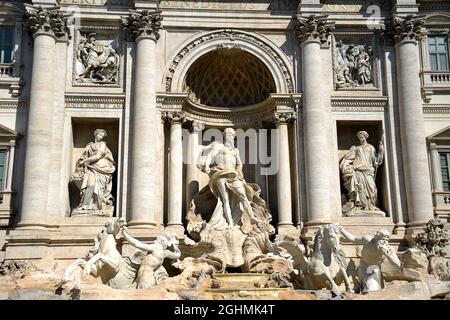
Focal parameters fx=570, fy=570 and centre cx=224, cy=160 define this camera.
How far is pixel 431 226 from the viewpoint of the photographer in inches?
800

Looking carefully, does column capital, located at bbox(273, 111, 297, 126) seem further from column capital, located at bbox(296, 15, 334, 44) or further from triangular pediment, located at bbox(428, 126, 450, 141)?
triangular pediment, located at bbox(428, 126, 450, 141)

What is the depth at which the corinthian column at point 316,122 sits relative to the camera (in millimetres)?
21547

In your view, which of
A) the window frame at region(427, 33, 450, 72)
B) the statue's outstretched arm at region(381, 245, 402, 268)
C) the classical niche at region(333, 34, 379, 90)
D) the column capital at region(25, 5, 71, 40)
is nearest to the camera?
the statue's outstretched arm at region(381, 245, 402, 268)

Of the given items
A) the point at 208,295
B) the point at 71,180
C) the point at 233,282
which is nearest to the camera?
the point at 208,295

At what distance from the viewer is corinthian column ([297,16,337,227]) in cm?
2155

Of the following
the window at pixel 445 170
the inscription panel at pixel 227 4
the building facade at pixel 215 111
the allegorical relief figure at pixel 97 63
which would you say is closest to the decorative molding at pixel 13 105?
the building facade at pixel 215 111

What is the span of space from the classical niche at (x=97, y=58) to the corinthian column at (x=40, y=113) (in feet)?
2.89

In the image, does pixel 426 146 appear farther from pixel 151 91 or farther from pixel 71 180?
pixel 71 180

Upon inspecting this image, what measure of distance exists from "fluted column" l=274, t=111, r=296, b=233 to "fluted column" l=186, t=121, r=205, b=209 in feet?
11.0

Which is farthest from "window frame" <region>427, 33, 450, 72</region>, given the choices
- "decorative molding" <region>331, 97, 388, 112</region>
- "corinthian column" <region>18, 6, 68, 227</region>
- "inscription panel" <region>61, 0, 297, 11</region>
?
"corinthian column" <region>18, 6, 68, 227</region>

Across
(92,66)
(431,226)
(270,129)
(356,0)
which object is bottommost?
(431,226)

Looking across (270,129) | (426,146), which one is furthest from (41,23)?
(426,146)

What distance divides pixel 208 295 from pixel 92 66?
1104 centimetres

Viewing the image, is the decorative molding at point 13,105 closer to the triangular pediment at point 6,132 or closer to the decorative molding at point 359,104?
the triangular pediment at point 6,132
